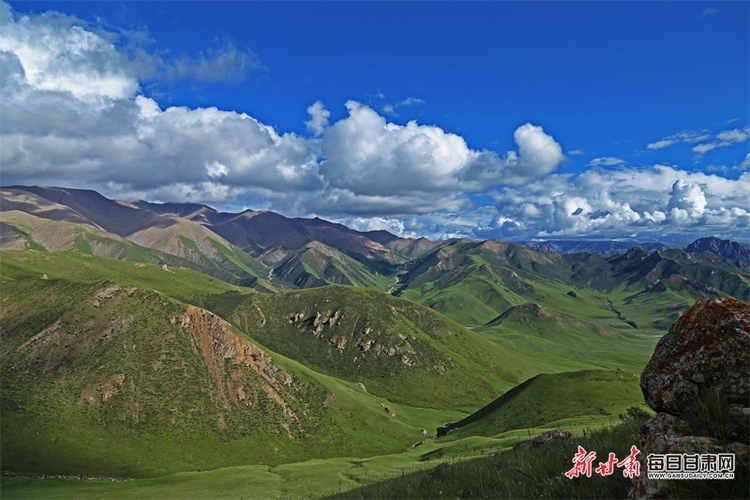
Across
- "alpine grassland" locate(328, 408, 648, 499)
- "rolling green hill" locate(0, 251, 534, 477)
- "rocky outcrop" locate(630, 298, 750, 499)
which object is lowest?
"rolling green hill" locate(0, 251, 534, 477)

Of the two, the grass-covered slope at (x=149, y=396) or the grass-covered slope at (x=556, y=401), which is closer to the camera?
the grass-covered slope at (x=149, y=396)

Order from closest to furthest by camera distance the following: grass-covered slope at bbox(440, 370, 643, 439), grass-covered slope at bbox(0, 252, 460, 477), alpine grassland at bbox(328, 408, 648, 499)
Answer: alpine grassland at bbox(328, 408, 648, 499)
grass-covered slope at bbox(0, 252, 460, 477)
grass-covered slope at bbox(440, 370, 643, 439)

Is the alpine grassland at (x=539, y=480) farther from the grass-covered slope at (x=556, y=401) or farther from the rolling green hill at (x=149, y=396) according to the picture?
the rolling green hill at (x=149, y=396)

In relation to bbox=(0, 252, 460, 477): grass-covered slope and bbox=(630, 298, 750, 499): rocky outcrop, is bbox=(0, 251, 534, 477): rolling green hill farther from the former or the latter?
bbox=(630, 298, 750, 499): rocky outcrop

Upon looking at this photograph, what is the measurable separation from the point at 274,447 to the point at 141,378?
51642mm

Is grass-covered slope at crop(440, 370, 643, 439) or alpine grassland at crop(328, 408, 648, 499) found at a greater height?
alpine grassland at crop(328, 408, 648, 499)

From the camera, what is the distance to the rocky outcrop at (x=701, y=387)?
20.9ft

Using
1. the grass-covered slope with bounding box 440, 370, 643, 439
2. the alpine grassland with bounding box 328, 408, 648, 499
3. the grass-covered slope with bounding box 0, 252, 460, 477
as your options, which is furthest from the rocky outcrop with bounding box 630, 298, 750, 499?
the grass-covered slope with bounding box 0, 252, 460, 477

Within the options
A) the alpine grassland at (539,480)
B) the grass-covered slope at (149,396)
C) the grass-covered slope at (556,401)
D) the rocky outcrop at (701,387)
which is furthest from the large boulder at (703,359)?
the grass-covered slope at (149,396)

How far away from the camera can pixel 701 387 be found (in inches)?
293

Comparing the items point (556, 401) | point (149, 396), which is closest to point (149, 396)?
point (149, 396)

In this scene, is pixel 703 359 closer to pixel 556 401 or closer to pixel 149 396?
pixel 556 401

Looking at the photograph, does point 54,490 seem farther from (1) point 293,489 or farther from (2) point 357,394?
(2) point 357,394

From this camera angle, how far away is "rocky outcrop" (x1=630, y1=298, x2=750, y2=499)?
636 cm
